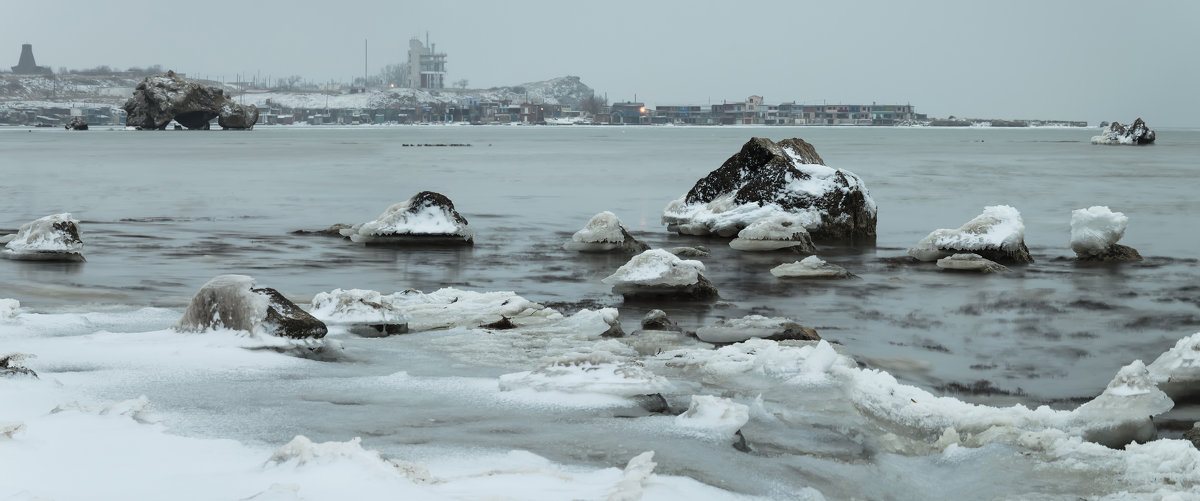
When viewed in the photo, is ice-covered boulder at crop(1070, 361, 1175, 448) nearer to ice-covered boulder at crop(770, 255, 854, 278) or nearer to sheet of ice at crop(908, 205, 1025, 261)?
ice-covered boulder at crop(770, 255, 854, 278)

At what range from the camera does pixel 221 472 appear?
4469mm

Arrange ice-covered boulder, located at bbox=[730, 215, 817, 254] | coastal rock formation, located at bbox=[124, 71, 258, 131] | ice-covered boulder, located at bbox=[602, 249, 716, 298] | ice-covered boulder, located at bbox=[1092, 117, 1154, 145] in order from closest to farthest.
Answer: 1. ice-covered boulder, located at bbox=[602, 249, 716, 298]
2. ice-covered boulder, located at bbox=[730, 215, 817, 254]
3. ice-covered boulder, located at bbox=[1092, 117, 1154, 145]
4. coastal rock formation, located at bbox=[124, 71, 258, 131]

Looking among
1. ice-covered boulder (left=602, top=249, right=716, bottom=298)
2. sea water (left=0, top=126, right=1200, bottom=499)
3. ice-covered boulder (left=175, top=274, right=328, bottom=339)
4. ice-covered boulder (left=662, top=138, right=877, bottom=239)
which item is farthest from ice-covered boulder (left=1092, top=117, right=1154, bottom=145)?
ice-covered boulder (left=175, top=274, right=328, bottom=339)

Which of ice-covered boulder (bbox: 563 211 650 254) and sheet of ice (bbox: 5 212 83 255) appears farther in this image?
ice-covered boulder (bbox: 563 211 650 254)

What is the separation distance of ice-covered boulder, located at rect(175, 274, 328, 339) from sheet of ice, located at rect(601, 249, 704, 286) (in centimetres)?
348

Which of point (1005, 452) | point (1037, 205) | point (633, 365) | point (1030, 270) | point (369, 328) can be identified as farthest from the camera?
point (1037, 205)

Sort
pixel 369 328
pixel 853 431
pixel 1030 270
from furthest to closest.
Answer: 1. pixel 1030 270
2. pixel 369 328
3. pixel 853 431

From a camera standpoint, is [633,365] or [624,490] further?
[633,365]

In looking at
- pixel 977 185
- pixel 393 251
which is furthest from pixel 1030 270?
pixel 977 185

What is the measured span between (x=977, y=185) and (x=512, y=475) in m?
29.4

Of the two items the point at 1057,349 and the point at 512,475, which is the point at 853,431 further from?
the point at 1057,349

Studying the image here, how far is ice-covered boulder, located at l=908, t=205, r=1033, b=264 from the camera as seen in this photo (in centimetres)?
1305

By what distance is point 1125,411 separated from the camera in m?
5.64

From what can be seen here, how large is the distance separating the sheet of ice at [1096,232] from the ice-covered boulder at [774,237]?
10.3 feet
